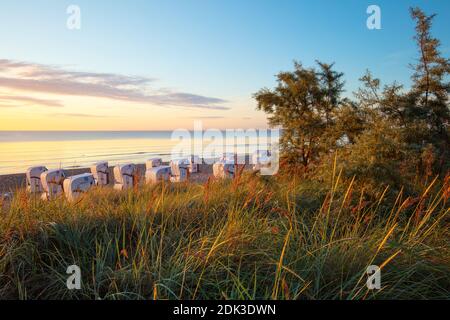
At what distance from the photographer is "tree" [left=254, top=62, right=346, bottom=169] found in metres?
9.38

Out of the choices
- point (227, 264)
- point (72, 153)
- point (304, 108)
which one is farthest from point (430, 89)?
point (72, 153)

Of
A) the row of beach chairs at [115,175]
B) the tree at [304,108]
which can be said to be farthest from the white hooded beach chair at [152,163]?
the tree at [304,108]

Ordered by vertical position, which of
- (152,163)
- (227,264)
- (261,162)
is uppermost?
(261,162)

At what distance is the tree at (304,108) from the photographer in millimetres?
9383

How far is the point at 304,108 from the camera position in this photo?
32.6 ft

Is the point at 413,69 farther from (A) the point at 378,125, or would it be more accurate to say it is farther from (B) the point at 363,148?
(B) the point at 363,148

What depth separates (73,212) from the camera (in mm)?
3801

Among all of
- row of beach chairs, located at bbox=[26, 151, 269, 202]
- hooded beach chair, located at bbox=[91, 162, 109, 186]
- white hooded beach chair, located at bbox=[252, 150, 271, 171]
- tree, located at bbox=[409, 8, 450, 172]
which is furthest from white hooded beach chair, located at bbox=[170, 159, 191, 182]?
tree, located at bbox=[409, 8, 450, 172]

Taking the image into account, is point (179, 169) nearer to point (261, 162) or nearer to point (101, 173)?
point (101, 173)

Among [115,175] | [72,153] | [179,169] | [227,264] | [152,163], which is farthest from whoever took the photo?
[72,153]

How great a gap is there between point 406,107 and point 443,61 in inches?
67.5

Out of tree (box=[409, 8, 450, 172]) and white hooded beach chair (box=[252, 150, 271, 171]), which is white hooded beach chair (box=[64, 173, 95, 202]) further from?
tree (box=[409, 8, 450, 172])

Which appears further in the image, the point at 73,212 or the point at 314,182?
the point at 314,182
